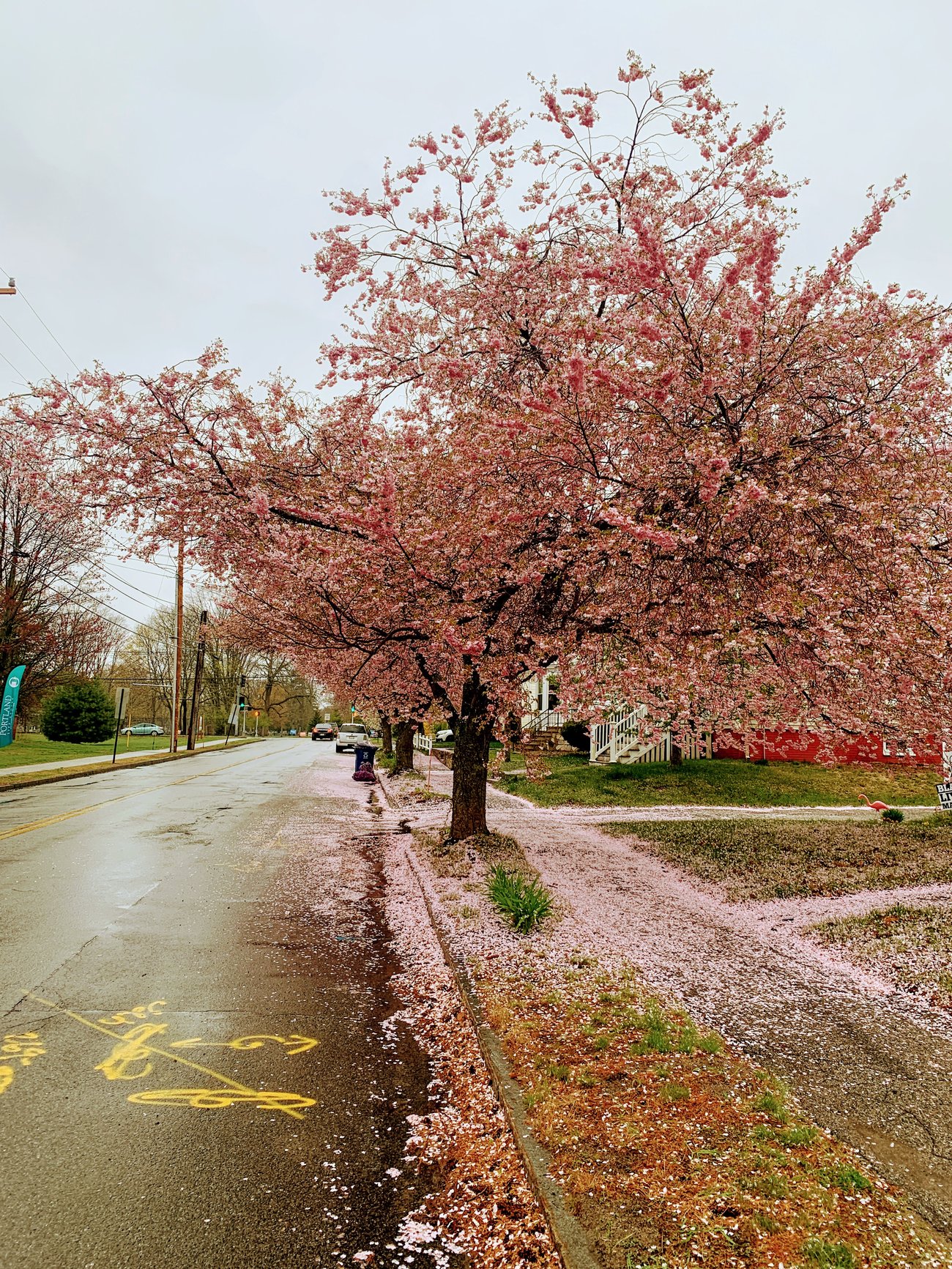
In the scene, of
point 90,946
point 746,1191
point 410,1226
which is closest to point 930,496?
point 746,1191

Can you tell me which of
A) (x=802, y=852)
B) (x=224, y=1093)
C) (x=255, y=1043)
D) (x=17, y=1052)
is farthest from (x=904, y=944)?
(x=17, y=1052)

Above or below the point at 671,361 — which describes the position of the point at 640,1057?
below

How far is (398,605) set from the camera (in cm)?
916

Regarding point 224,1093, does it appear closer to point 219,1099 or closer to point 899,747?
point 219,1099

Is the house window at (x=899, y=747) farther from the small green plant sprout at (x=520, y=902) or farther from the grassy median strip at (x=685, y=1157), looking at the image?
the grassy median strip at (x=685, y=1157)

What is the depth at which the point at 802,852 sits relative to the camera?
11.9 m

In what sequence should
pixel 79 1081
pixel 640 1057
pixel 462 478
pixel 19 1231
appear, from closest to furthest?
pixel 19 1231, pixel 79 1081, pixel 640 1057, pixel 462 478

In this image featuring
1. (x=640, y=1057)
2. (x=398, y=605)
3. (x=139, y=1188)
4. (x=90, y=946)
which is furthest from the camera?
(x=398, y=605)

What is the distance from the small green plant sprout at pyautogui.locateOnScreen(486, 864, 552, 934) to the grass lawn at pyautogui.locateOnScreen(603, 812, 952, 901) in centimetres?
315

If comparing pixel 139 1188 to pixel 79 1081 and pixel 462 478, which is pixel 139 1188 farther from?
pixel 462 478

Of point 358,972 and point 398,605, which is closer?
point 358,972

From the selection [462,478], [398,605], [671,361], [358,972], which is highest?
[671,361]

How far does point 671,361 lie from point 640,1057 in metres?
5.17

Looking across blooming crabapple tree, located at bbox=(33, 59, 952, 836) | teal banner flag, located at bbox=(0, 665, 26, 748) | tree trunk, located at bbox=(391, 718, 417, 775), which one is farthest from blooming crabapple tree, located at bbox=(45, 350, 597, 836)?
tree trunk, located at bbox=(391, 718, 417, 775)
